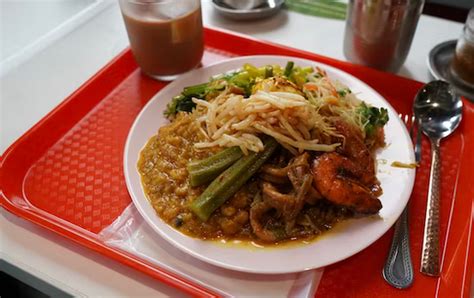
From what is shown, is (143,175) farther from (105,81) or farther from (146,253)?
(105,81)

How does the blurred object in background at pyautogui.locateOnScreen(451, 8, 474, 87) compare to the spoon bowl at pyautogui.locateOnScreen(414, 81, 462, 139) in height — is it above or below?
above

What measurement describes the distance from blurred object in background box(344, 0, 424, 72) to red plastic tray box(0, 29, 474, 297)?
147 mm

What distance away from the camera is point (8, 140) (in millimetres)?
2225

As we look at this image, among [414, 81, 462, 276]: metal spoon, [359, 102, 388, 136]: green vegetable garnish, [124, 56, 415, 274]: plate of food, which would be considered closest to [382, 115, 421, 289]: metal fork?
[124, 56, 415, 274]: plate of food

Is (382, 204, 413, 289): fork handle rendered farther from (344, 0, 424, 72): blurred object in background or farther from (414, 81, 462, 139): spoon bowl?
(344, 0, 424, 72): blurred object in background

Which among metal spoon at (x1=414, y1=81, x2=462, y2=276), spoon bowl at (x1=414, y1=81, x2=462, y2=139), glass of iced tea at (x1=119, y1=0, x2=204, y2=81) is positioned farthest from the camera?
glass of iced tea at (x1=119, y1=0, x2=204, y2=81)

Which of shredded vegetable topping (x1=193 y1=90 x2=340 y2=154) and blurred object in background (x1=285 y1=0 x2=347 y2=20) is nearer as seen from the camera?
shredded vegetable topping (x1=193 y1=90 x2=340 y2=154)

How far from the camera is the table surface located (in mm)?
1647

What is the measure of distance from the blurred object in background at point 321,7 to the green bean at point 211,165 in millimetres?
1849

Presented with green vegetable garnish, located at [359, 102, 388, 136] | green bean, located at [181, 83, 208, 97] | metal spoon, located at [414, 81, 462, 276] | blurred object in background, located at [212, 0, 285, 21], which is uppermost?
blurred object in background, located at [212, 0, 285, 21]

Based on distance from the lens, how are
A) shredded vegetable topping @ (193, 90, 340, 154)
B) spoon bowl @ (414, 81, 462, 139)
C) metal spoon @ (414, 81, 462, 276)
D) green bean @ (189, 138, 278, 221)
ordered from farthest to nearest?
spoon bowl @ (414, 81, 462, 139)
metal spoon @ (414, 81, 462, 276)
shredded vegetable topping @ (193, 90, 340, 154)
green bean @ (189, 138, 278, 221)

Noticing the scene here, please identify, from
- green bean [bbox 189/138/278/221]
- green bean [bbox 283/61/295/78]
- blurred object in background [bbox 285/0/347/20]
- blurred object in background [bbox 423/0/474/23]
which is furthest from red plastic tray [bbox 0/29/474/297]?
blurred object in background [bbox 423/0/474/23]

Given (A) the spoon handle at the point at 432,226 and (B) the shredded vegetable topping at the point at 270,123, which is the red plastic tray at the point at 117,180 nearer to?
(A) the spoon handle at the point at 432,226

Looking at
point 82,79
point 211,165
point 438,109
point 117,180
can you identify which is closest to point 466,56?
point 438,109
